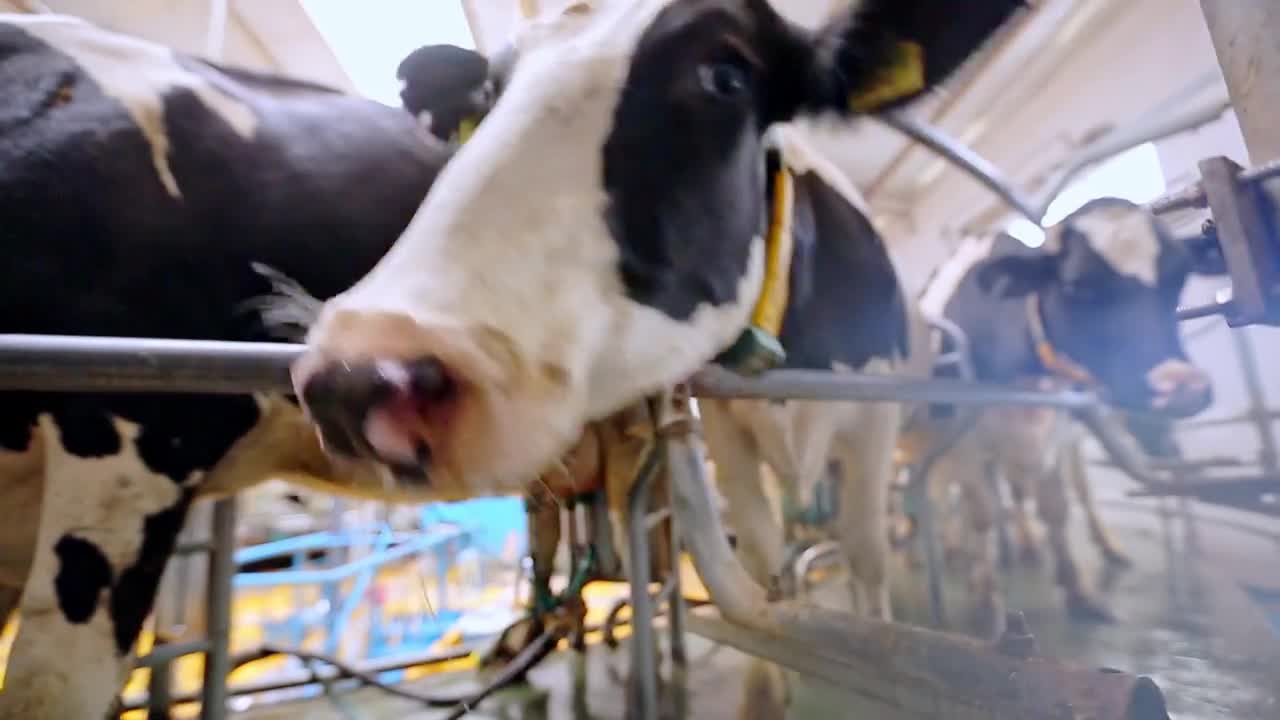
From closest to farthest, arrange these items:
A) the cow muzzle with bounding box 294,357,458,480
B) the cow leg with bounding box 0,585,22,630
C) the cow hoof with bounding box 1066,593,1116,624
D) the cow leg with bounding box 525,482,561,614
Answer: the cow muzzle with bounding box 294,357,458,480
the cow leg with bounding box 0,585,22,630
the cow leg with bounding box 525,482,561,614
the cow hoof with bounding box 1066,593,1116,624

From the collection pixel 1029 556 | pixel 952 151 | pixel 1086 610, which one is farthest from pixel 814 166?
pixel 1029 556

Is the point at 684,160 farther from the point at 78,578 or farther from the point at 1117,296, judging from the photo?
the point at 1117,296

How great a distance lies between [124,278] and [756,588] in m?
1.00

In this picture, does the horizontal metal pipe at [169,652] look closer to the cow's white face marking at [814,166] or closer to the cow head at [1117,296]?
the cow's white face marking at [814,166]

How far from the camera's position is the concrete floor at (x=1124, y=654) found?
56.5 inches

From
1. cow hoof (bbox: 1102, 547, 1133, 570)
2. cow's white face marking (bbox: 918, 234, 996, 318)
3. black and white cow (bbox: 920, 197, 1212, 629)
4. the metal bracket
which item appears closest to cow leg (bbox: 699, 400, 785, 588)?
black and white cow (bbox: 920, 197, 1212, 629)

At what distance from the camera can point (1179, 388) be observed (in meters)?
1.64

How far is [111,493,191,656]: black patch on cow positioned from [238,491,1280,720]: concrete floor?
837 millimetres

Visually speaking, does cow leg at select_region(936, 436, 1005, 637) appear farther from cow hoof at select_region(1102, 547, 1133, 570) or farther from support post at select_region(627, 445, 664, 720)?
support post at select_region(627, 445, 664, 720)

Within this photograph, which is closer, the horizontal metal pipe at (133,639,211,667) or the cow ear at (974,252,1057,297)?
the horizontal metal pipe at (133,639,211,667)

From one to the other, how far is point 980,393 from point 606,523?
90cm

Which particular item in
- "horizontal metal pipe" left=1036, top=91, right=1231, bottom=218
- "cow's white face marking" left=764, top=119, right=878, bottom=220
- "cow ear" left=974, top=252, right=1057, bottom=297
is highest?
"horizontal metal pipe" left=1036, top=91, right=1231, bottom=218

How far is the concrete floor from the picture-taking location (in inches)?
56.5

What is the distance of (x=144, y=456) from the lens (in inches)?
30.7
